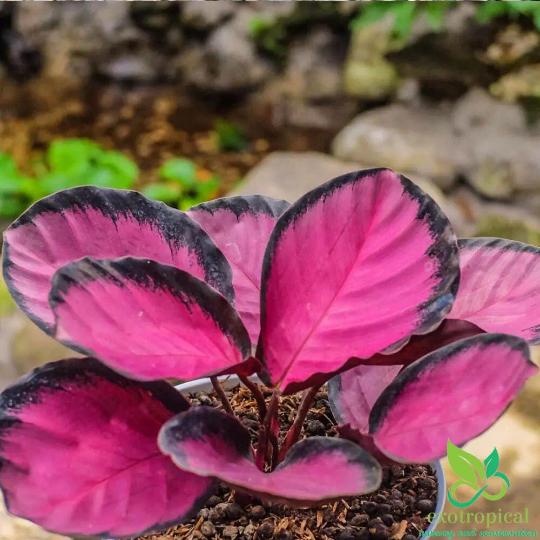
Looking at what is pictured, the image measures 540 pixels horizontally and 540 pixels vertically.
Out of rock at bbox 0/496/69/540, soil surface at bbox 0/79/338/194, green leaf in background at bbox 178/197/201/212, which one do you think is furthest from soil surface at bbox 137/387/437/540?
soil surface at bbox 0/79/338/194

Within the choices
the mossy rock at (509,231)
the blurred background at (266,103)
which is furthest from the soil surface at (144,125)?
the mossy rock at (509,231)

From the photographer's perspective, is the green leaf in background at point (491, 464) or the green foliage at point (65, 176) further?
the green foliage at point (65, 176)

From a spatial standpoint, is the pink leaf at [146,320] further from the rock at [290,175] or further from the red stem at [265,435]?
the rock at [290,175]

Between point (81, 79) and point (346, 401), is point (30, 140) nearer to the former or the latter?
point (81, 79)

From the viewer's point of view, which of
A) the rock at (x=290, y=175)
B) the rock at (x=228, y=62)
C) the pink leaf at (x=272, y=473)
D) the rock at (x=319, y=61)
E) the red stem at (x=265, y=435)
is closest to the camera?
the pink leaf at (x=272, y=473)

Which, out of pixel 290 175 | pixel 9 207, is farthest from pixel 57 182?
pixel 290 175

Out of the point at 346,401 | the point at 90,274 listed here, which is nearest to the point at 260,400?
the point at 346,401

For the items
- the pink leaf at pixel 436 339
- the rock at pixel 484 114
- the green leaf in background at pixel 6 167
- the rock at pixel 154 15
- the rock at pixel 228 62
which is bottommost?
the pink leaf at pixel 436 339
